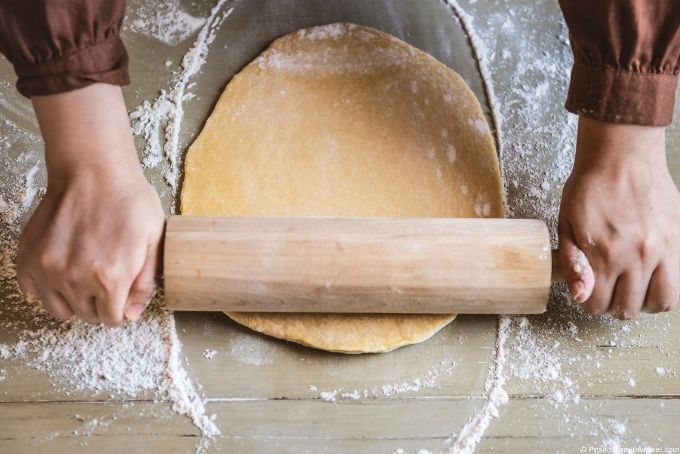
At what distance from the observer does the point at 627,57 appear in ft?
3.70

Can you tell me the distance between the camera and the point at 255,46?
4.96 feet

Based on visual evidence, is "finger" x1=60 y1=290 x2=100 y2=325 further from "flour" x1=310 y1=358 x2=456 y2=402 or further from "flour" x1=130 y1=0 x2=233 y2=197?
"flour" x1=310 y1=358 x2=456 y2=402

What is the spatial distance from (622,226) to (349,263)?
1.59 ft

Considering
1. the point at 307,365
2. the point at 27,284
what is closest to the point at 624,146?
the point at 307,365

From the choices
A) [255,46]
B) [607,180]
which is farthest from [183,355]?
[607,180]

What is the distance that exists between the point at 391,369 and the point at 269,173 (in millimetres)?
459

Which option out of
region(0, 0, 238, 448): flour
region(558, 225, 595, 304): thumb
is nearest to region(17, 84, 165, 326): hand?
region(0, 0, 238, 448): flour

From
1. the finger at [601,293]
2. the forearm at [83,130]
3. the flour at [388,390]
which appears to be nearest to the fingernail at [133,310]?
the forearm at [83,130]

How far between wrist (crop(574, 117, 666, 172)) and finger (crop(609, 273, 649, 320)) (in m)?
0.20

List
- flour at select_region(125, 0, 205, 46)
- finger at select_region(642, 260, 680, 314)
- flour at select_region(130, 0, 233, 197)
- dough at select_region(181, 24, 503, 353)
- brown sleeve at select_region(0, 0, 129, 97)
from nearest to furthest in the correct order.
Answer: brown sleeve at select_region(0, 0, 129, 97) → finger at select_region(642, 260, 680, 314) → dough at select_region(181, 24, 503, 353) → flour at select_region(130, 0, 233, 197) → flour at select_region(125, 0, 205, 46)

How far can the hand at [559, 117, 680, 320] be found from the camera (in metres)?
1.15

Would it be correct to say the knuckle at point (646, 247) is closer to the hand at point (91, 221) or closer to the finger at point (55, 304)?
the hand at point (91, 221)

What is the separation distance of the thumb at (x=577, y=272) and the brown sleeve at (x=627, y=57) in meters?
0.25

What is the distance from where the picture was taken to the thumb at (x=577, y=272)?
3.74 ft
